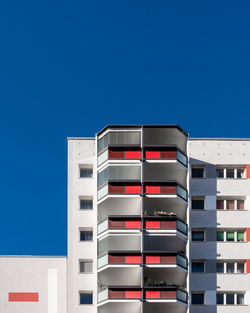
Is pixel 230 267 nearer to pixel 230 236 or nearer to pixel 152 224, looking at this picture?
pixel 230 236

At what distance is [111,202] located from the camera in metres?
75.9

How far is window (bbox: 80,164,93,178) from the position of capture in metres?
79.2

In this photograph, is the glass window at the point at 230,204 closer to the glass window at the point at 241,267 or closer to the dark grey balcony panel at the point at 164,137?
the glass window at the point at 241,267

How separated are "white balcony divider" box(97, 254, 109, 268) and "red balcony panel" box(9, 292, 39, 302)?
6.91 m

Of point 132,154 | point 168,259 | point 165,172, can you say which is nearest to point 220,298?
point 168,259

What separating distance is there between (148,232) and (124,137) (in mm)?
8289

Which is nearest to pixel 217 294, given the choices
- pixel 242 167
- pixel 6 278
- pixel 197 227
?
pixel 197 227

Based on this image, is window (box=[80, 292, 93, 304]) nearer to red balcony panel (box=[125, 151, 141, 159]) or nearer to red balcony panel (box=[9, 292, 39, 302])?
red balcony panel (box=[9, 292, 39, 302])

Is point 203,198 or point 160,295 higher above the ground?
point 203,198

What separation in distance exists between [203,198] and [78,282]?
42.0 ft

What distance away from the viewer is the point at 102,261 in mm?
74875

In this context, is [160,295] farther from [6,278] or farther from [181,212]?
[6,278]

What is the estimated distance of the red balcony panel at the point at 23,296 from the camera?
78438 mm

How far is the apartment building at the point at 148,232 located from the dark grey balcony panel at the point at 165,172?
84 millimetres
